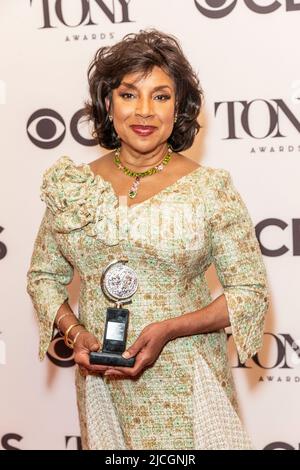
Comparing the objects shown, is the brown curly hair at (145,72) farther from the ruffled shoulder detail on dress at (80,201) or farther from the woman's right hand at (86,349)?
the woman's right hand at (86,349)

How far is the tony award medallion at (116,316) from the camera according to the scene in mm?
1653


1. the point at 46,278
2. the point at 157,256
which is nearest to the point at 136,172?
the point at 157,256

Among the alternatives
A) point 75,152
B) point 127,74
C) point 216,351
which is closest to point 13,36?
point 75,152

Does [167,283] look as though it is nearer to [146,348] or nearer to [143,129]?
[146,348]

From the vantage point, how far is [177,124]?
72.4 inches

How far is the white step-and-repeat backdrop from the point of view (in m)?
2.29

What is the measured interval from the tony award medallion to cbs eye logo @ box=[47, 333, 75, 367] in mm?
933

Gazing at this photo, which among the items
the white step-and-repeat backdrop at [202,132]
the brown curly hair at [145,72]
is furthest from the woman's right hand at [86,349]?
the white step-and-repeat backdrop at [202,132]

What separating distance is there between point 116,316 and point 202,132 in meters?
0.88

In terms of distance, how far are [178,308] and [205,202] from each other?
240 mm

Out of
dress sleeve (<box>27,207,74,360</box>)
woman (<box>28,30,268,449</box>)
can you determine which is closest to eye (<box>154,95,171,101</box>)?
woman (<box>28,30,268,449</box>)

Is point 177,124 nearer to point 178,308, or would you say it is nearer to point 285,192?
point 178,308

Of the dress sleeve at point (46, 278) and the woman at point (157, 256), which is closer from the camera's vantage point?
the woman at point (157, 256)

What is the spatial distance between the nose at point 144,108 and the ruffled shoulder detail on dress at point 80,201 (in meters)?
0.18
